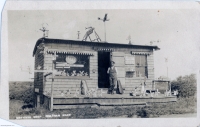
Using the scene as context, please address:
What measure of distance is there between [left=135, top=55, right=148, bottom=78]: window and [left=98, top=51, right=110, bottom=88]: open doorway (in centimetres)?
57

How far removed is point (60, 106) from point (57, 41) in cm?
116

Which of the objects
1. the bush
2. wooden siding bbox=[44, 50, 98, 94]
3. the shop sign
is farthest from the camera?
the shop sign

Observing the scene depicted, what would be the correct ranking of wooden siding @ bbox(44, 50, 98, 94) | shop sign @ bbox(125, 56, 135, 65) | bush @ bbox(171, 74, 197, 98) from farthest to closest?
shop sign @ bbox(125, 56, 135, 65) → bush @ bbox(171, 74, 197, 98) → wooden siding @ bbox(44, 50, 98, 94)

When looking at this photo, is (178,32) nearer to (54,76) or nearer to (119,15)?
(119,15)

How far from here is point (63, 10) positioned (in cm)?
482

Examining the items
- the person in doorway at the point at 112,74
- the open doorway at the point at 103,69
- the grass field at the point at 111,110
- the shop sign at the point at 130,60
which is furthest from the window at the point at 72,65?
the shop sign at the point at 130,60

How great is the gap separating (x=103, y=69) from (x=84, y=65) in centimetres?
37

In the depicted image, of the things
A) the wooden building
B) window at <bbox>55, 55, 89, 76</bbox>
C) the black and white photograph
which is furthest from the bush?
window at <bbox>55, 55, 89, 76</bbox>

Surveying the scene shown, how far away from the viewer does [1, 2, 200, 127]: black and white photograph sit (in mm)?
4805

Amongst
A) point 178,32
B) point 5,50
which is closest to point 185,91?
point 178,32

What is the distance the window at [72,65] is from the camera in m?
4.86

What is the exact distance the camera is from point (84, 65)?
5.02 m

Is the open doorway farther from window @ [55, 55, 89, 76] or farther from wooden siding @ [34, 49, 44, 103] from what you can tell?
wooden siding @ [34, 49, 44, 103]

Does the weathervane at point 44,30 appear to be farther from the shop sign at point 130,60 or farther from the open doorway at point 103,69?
the shop sign at point 130,60
